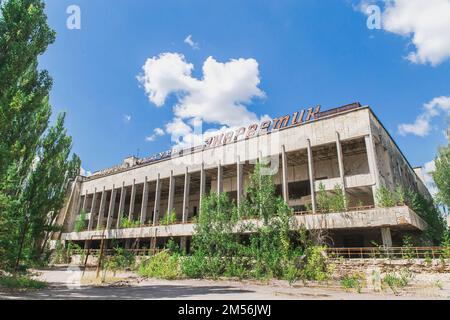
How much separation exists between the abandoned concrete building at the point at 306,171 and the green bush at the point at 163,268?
2900mm

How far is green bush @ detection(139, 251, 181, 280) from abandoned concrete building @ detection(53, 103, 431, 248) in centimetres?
290

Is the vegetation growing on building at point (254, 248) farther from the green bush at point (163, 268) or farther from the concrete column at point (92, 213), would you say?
the concrete column at point (92, 213)

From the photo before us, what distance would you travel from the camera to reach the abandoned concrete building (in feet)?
67.8

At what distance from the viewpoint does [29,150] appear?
15773 mm

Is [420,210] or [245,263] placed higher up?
[420,210]

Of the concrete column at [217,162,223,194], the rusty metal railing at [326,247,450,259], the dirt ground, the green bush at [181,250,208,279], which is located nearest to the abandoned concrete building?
the concrete column at [217,162,223,194]

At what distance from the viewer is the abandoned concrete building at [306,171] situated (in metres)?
20.7

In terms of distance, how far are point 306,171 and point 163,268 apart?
17799mm

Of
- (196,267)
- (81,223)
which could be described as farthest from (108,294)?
(81,223)

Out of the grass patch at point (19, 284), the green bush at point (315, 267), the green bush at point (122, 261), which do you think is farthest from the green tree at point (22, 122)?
the green bush at point (315, 267)

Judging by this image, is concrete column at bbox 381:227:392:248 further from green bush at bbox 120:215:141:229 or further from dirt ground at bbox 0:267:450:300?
green bush at bbox 120:215:141:229
